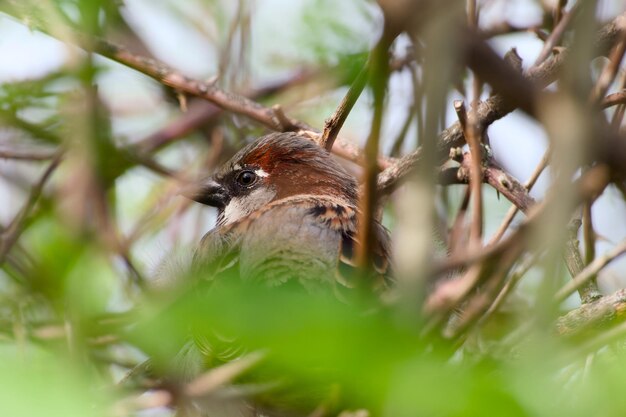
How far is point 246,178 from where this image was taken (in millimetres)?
3914

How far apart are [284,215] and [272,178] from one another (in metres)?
0.90

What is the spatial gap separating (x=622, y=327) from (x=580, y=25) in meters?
0.47

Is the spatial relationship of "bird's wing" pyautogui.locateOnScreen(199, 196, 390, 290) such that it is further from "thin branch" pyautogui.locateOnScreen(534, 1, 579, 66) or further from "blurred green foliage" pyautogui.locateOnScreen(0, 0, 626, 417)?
"thin branch" pyautogui.locateOnScreen(534, 1, 579, 66)

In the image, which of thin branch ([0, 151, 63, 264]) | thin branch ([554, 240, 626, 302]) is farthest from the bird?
thin branch ([0, 151, 63, 264])

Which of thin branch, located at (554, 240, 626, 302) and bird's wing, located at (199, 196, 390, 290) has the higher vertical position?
bird's wing, located at (199, 196, 390, 290)

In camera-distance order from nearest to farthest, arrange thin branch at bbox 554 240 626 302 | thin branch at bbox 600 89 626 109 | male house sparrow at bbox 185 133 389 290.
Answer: thin branch at bbox 554 240 626 302, male house sparrow at bbox 185 133 389 290, thin branch at bbox 600 89 626 109

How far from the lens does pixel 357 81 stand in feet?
8.54

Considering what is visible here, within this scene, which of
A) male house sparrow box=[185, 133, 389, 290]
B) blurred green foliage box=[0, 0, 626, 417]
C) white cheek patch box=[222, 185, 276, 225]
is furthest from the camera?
white cheek patch box=[222, 185, 276, 225]

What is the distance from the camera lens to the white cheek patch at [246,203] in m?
3.83

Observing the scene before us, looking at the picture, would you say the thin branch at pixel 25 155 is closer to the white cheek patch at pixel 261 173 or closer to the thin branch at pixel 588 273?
the white cheek patch at pixel 261 173

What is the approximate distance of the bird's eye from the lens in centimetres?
390

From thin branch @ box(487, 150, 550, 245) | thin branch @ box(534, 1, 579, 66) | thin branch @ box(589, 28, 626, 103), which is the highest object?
thin branch @ box(534, 1, 579, 66)

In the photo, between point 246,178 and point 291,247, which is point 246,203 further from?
point 291,247

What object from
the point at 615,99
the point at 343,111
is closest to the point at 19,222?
the point at 343,111
